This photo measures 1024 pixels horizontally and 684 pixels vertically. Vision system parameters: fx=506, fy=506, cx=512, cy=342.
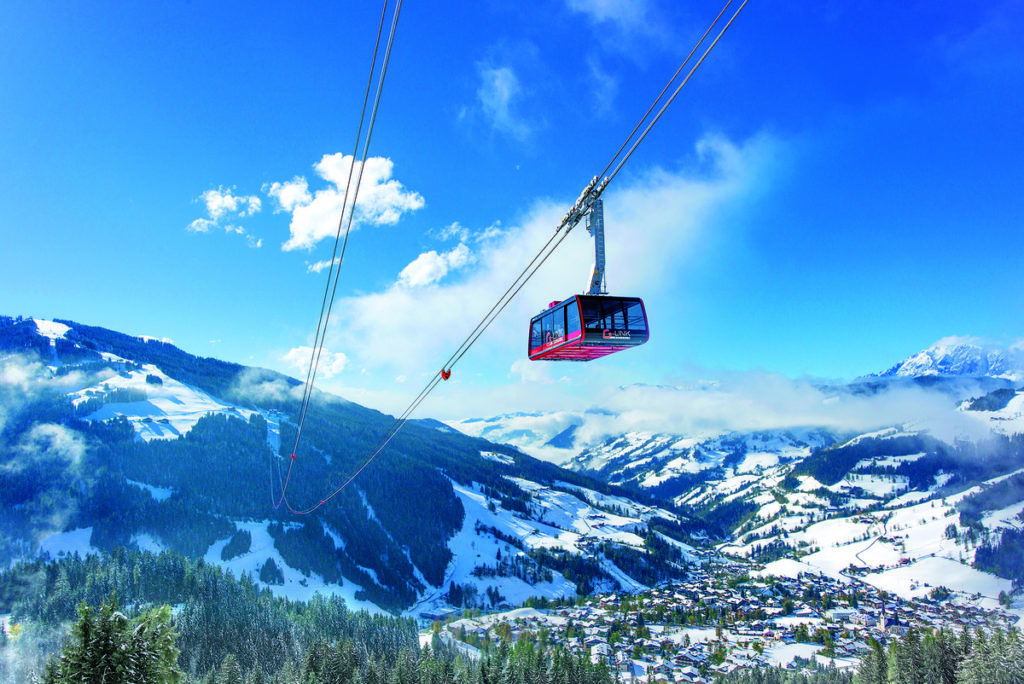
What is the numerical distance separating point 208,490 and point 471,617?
113 m

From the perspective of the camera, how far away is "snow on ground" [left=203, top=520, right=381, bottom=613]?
155500mm

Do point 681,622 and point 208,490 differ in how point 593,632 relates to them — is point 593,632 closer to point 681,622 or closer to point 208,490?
point 681,622

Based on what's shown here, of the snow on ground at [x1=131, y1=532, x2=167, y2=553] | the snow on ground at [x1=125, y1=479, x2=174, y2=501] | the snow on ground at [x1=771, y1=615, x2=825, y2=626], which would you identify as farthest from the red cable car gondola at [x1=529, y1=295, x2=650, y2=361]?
the snow on ground at [x1=125, y1=479, x2=174, y2=501]

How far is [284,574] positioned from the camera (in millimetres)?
162250

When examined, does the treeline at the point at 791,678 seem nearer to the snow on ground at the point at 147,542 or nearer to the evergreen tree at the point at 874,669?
the evergreen tree at the point at 874,669

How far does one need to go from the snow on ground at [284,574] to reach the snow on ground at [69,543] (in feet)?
115

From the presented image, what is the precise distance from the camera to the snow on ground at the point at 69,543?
154750mm

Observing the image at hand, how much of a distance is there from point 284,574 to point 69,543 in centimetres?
6753

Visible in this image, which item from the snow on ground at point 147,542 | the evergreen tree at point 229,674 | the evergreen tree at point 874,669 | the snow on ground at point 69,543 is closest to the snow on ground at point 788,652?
the evergreen tree at point 874,669

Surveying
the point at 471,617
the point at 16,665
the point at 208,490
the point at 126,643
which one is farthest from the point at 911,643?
the point at 208,490

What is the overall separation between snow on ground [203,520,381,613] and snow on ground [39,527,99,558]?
35.2m

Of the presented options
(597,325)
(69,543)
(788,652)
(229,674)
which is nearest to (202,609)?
(229,674)

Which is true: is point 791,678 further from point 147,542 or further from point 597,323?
point 147,542

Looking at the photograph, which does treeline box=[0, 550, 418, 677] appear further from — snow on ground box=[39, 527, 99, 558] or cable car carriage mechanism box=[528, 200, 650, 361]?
cable car carriage mechanism box=[528, 200, 650, 361]
